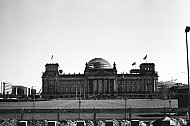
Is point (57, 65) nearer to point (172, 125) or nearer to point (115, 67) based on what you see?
point (115, 67)

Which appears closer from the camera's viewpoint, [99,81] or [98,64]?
[99,81]

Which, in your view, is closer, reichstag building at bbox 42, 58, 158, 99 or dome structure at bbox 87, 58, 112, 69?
reichstag building at bbox 42, 58, 158, 99

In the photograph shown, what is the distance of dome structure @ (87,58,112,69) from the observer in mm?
162500

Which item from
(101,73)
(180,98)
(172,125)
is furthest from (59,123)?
(101,73)

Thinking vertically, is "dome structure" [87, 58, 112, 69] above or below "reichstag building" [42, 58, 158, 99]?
above

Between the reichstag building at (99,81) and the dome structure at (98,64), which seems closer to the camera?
the reichstag building at (99,81)

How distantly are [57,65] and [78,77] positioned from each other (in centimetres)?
1389

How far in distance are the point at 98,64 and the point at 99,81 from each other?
11.1 m

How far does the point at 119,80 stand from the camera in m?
159

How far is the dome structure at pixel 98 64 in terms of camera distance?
162m

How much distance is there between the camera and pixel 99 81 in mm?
157625

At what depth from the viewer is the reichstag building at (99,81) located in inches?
6112

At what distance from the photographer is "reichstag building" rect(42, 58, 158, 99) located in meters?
155

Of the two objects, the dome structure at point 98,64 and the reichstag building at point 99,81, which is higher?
the dome structure at point 98,64
